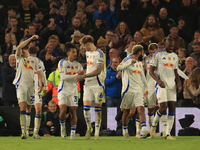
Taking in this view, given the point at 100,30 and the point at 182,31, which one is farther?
the point at 182,31

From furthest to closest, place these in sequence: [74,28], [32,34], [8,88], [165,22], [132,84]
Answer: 1. [165,22]
2. [74,28]
3. [32,34]
4. [8,88]
5. [132,84]

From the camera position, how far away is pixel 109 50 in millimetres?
13312

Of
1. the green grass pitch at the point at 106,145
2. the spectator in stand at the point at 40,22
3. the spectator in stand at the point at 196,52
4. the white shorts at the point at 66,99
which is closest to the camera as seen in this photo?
the green grass pitch at the point at 106,145

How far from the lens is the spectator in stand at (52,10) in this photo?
51.5 ft

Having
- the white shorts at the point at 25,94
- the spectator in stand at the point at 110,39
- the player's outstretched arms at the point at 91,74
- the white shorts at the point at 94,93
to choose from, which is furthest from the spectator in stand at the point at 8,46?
the player's outstretched arms at the point at 91,74

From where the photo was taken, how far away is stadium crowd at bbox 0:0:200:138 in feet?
39.7

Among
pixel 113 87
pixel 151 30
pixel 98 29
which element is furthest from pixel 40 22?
pixel 113 87

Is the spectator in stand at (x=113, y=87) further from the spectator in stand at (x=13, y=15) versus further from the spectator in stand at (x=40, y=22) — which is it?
the spectator in stand at (x=13, y=15)

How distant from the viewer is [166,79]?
8.96m

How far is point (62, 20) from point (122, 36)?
2.84 meters

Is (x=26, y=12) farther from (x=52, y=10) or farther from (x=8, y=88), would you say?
(x=8, y=88)

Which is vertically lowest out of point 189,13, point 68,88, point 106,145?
point 106,145

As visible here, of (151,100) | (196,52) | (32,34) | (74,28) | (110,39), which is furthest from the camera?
(74,28)

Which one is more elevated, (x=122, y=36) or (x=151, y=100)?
(x=122, y=36)
